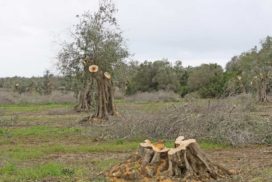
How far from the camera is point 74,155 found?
13.5 meters

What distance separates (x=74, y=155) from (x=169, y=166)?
14.3ft

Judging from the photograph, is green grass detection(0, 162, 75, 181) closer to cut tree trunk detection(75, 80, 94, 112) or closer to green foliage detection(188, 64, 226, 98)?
cut tree trunk detection(75, 80, 94, 112)

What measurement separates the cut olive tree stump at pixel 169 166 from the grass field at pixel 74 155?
439 mm

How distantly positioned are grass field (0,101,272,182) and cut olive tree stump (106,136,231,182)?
17.3 inches

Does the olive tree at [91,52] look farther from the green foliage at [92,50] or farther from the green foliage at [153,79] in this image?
the green foliage at [153,79]

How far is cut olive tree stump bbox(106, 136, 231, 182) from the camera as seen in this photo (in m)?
9.59

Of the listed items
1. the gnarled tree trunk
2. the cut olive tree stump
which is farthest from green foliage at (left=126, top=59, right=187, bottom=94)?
the cut olive tree stump

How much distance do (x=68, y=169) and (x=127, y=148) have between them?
4.11 metres

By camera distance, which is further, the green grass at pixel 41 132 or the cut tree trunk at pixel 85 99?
the cut tree trunk at pixel 85 99

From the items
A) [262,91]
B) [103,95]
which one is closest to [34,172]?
[103,95]

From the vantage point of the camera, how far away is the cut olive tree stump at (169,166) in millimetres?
9594

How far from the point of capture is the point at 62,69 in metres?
35.6

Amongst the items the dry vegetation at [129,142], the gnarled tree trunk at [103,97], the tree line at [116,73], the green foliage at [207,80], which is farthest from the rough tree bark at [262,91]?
the dry vegetation at [129,142]

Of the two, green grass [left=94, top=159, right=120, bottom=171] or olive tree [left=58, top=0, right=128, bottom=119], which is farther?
olive tree [left=58, top=0, right=128, bottom=119]
